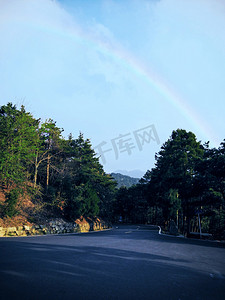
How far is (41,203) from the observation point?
21.3 metres

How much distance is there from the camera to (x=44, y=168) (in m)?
25.8

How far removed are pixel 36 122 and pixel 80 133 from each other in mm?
12818

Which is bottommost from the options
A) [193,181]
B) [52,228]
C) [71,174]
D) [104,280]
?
[52,228]

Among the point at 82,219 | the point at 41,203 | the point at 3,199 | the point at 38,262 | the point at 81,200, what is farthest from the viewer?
the point at 82,219

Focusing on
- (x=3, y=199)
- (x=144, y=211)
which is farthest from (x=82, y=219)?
(x=144, y=211)

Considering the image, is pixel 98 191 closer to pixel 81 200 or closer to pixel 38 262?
pixel 81 200

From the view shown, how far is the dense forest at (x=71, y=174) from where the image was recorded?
1734cm

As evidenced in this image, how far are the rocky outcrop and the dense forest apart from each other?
1.06 meters

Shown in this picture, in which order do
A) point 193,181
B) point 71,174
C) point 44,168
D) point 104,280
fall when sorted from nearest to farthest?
1. point 104,280
2. point 193,181
3. point 44,168
4. point 71,174

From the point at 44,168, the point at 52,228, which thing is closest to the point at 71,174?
the point at 44,168

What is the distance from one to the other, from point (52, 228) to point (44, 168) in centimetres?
841

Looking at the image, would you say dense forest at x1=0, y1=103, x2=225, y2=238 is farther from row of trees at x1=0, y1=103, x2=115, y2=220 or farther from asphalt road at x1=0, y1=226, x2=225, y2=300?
asphalt road at x1=0, y1=226, x2=225, y2=300

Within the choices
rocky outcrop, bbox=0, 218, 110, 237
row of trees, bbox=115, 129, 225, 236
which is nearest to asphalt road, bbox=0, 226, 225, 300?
rocky outcrop, bbox=0, 218, 110, 237

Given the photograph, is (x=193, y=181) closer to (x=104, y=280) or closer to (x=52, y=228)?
(x=52, y=228)
